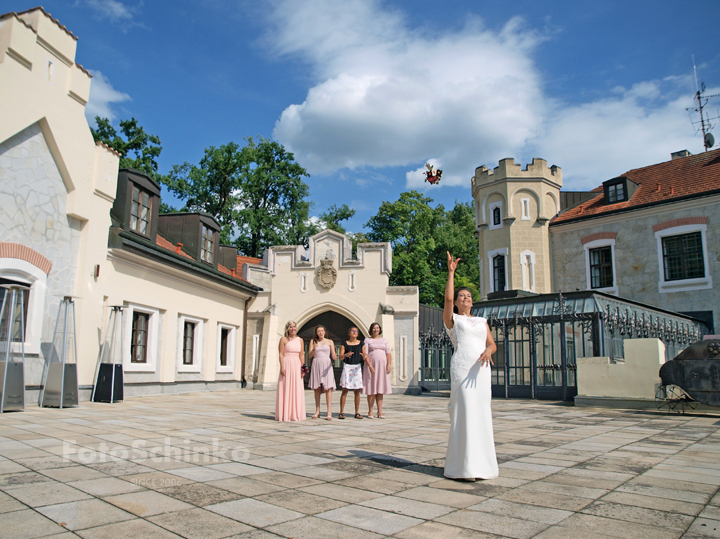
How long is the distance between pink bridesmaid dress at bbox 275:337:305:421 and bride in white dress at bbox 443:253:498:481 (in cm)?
477

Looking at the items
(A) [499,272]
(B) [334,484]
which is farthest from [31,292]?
(A) [499,272]

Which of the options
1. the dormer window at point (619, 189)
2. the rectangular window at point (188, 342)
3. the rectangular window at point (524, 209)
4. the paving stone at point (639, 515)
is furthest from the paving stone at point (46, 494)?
the dormer window at point (619, 189)

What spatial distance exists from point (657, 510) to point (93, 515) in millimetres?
3796

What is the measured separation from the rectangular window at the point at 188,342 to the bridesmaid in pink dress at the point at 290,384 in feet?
30.6

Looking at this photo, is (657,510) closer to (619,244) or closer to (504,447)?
(504,447)

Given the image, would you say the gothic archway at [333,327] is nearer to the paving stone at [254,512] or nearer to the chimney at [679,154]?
the chimney at [679,154]

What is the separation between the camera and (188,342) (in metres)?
18.0

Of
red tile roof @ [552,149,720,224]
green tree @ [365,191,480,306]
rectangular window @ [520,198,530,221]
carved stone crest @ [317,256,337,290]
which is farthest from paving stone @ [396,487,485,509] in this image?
green tree @ [365,191,480,306]

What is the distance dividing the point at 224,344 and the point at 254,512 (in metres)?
18.0

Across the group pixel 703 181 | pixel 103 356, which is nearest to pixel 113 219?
pixel 103 356

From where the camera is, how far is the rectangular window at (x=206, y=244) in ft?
64.4

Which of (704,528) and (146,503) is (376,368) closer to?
(146,503)

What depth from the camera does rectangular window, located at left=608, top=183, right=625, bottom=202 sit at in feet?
81.7

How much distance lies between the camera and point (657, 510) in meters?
3.71
